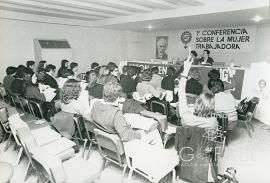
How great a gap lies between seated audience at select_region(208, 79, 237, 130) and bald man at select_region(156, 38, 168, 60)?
5.57m

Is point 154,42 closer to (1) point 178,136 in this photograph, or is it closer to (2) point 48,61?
(2) point 48,61

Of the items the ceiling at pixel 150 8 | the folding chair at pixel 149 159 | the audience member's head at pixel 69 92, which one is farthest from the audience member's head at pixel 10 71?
the folding chair at pixel 149 159

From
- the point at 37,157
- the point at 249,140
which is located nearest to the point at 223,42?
the point at 249,140

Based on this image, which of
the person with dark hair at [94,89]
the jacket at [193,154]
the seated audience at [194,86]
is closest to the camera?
the jacket at [193,154]

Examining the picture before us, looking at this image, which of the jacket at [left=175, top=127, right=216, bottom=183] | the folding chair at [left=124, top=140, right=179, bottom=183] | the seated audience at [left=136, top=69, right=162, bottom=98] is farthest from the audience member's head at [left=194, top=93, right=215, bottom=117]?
the seated audience at [left=136, top=69, right=162, bottom=98]

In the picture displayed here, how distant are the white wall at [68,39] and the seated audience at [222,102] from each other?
4.66m

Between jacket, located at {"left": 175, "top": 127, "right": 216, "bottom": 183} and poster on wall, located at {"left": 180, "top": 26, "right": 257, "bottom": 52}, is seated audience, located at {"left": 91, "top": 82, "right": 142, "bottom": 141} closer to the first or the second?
jacket, located at {"left": 175, "top": 127, "right": 216, "bottom": 183}

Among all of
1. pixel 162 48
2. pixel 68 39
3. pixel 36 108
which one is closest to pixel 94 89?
pixel 36 108

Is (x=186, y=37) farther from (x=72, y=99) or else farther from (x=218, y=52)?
(x=72, y=99)

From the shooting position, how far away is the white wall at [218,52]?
589 centimetres

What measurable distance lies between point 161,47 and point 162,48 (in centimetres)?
6

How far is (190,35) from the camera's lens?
7637mm

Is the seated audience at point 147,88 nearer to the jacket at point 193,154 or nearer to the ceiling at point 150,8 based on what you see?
the ceiling at point 150,8

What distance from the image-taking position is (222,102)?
3.25 metres
